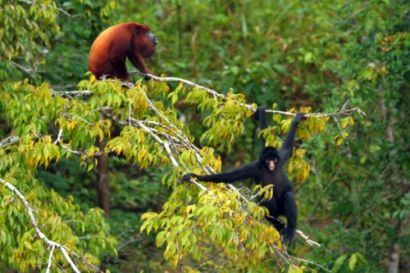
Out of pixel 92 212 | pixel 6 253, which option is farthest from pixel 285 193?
pixel 6 253

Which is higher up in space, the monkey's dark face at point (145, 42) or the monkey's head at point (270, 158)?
the monkey's dark face at point (145, 42)

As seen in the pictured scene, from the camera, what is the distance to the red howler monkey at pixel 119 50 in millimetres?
11109

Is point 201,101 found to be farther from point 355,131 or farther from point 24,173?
point 355,131

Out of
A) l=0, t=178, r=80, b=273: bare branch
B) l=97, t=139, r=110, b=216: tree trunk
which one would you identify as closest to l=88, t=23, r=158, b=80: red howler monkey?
l=97, t=139, r=110, b=216: tree trunk

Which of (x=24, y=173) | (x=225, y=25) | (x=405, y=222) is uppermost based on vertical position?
(x=24, y=173)

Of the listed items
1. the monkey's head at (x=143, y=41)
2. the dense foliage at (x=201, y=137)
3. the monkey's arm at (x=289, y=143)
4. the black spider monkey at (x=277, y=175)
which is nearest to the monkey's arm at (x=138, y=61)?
the monkey's head at (x=143, y=41)

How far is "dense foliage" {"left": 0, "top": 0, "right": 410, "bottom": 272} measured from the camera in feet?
27.5

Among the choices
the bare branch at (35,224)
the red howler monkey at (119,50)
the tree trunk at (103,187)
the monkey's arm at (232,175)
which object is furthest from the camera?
the tree trunk at (103,187)

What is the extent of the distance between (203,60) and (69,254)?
9225 millimetres

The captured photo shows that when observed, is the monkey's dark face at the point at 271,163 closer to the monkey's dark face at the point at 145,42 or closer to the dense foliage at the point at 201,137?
the dense foliage at the point at 201,137

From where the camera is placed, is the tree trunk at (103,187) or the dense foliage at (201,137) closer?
the dense foliage at (201,137)

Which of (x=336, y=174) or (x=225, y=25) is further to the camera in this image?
(x=225, y=25)

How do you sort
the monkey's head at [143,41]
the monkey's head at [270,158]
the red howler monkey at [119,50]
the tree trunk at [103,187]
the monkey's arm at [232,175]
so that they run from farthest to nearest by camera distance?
1. the tree trunk at [103,187]
2. the monkey's head at [143,41]
3. the red howler monkey at [119,50]
4. the monkey's head at [270,158]
5. the monkey's arm at [232,175]

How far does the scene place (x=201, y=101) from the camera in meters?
9.49
